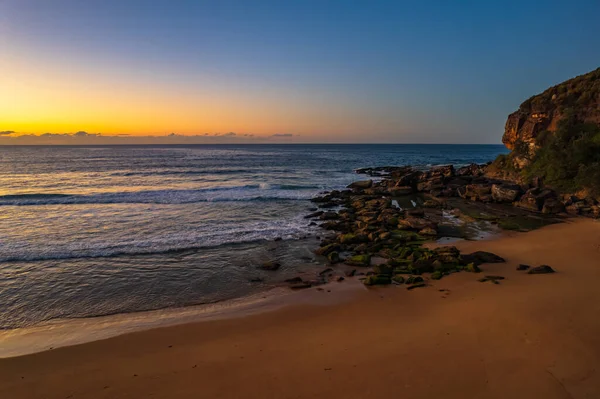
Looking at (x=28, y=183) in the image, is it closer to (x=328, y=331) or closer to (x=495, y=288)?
(x=328, y=331)

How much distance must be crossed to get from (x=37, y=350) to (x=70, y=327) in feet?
4.14

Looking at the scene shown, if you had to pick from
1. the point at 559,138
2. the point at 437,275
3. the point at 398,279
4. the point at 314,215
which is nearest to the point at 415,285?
the point at 398,279

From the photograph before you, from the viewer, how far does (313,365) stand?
288 inches

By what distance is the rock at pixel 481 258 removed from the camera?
14.0 m

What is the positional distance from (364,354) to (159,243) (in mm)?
13295

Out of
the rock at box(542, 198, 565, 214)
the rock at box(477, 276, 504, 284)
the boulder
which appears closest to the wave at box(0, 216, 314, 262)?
the rock at box(477, 276, 504, 284)

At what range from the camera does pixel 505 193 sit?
27.2m

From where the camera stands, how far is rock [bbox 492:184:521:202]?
26.8m

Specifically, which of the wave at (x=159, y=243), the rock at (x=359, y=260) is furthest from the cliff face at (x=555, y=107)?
the wave at (x=159, y=243)

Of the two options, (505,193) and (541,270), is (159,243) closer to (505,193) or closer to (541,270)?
(541,270)

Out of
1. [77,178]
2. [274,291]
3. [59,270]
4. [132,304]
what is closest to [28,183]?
[77,178]

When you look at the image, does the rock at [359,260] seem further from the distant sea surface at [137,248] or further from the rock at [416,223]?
the rock at [416,223]

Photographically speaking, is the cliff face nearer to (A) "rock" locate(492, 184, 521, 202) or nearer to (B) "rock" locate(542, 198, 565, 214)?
(A) "rock" locate(492, 184, 521, 202)

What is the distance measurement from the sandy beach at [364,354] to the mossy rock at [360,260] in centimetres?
329
